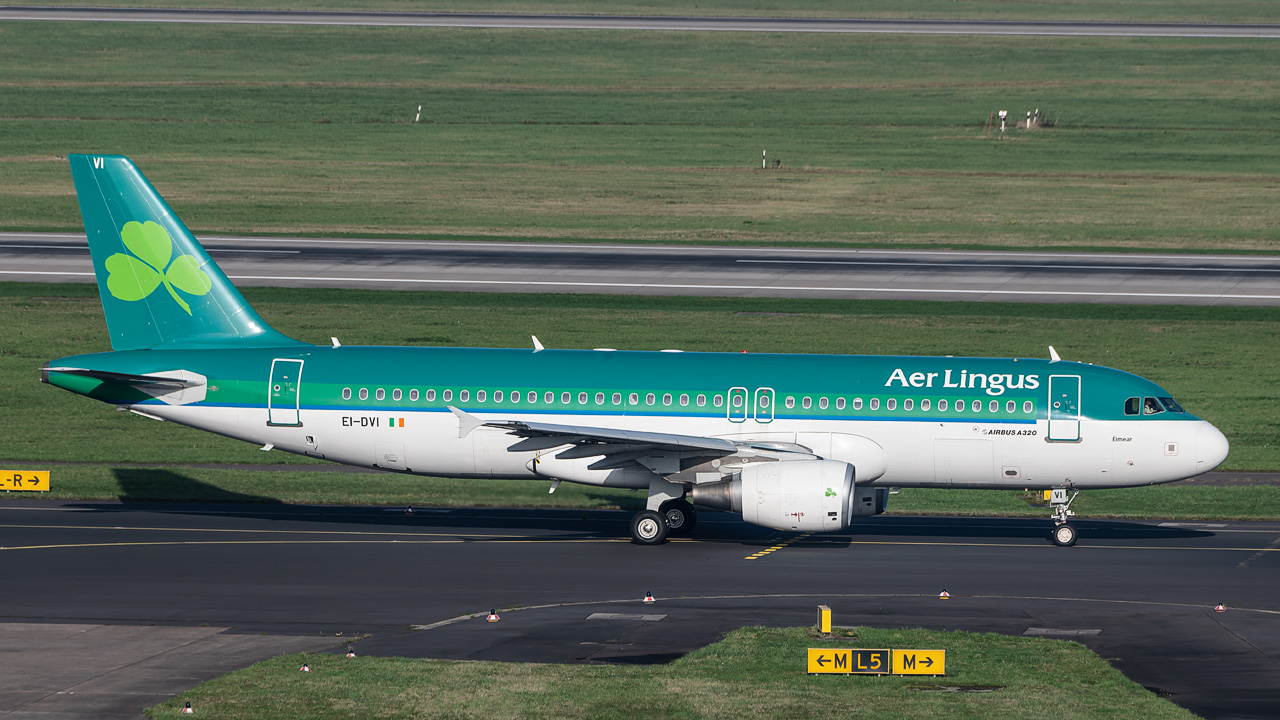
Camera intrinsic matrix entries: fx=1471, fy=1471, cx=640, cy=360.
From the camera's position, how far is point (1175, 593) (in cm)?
2975

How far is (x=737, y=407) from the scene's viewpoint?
34.9 m

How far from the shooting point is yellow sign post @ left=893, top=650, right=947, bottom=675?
896 inches

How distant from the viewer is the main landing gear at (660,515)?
114 feet

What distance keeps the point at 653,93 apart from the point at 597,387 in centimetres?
8813

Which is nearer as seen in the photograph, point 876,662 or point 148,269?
point 876,662

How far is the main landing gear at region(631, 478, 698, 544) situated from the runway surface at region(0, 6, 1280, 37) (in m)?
113

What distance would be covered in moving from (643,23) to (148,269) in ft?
381

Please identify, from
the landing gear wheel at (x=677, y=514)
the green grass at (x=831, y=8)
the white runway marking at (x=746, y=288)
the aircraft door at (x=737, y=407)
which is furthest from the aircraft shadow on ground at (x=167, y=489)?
the green grass at (x=831, y=8)

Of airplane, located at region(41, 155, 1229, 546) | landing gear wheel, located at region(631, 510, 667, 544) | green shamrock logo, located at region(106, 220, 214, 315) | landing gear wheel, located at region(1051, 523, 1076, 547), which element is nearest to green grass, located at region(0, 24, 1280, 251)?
green shamrock logo, located at region(106, 220, 214, 315)

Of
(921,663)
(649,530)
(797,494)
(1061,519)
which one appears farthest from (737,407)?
(921,663)

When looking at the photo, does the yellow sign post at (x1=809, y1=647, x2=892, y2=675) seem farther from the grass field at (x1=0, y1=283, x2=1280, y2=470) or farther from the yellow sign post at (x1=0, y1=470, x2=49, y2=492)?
the grass field at (x1=0, y1=283, x2=1280, y2=470)

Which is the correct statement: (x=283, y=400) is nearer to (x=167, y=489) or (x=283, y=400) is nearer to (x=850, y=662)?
(x=167, y=489)

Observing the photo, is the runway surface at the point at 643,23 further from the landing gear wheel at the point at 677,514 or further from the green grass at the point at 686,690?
the green grass at the point at 686,690

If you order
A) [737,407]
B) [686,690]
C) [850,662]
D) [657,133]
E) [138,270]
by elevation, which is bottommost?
[686,690]
